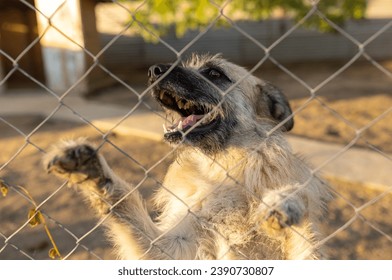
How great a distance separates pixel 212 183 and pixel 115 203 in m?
0.78

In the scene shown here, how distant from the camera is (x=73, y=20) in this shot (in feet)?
36.7

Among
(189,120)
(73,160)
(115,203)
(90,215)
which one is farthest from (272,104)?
(90,215)

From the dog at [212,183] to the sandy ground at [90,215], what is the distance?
2.05ft

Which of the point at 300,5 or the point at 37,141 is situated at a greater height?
the point at 300,5

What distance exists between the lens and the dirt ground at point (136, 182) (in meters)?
4.19

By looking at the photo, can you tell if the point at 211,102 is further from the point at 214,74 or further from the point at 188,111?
the point at 214,74

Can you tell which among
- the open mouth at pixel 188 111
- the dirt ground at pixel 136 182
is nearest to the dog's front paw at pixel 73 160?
the dirt ground at pixel 136 182

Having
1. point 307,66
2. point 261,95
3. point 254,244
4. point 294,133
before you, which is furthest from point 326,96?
point 254,244

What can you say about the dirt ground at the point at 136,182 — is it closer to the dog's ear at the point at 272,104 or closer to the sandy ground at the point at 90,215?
the sandy ground at the point at 90,215

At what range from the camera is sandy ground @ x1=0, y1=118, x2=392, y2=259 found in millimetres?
4258

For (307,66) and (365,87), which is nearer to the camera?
(365,87)

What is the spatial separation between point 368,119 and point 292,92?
115 inches

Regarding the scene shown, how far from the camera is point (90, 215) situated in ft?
16.1

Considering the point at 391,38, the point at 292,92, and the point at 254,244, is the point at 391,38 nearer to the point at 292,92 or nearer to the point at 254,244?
the point at 292,92
